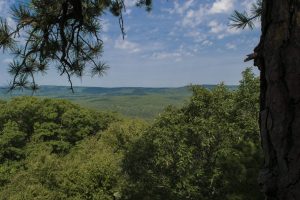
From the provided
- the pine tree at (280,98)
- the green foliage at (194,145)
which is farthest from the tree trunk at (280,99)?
the green foliage at (194,145)

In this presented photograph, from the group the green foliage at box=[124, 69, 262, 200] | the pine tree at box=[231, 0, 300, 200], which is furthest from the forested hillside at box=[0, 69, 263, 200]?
the pine tree at box=[231, 0, 300, 200]

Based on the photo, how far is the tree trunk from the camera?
81.7 inches

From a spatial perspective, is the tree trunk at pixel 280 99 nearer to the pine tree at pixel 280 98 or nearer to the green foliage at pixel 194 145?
the pine tree at pixel 280 98

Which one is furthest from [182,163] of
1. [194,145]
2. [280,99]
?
[280,99]

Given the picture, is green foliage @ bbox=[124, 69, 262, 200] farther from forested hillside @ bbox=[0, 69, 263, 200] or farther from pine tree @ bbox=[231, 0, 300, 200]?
pine tree @ bbox=[231, 0, 300, 200]

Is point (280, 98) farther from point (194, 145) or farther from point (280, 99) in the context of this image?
point (194, 145)

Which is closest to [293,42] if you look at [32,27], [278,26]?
[278,26]

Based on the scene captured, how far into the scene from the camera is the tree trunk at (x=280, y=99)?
2.08m

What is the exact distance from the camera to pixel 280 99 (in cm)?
215

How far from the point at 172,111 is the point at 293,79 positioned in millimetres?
29263

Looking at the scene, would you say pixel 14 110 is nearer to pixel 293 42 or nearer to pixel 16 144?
pixel 16 144

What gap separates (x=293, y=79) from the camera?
2.08 metres

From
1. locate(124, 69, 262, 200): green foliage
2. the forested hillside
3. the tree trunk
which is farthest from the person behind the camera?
locate(124, 69, 262, 200): green foliage

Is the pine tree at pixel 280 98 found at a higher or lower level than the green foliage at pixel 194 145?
higher
